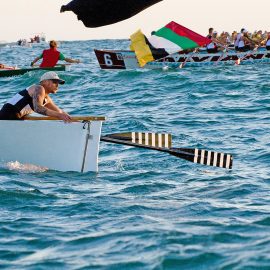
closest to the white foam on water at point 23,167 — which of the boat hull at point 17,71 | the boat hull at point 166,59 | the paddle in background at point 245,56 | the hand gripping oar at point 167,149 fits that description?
the hand gripping oar at point 167,149

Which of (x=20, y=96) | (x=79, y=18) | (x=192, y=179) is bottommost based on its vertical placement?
(x=192, y=179)

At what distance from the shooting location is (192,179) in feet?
28.0

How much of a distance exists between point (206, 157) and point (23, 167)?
234cm

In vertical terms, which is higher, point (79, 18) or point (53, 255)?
point (79, 18)

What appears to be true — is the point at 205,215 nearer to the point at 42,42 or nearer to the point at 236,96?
the point at 236,96

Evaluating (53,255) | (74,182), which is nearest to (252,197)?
(74,182)

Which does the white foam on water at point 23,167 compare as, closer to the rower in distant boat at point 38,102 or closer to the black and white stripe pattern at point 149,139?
the rower in distant boat at point 38,102

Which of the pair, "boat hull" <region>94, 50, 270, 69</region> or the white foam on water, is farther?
"boat hull" <region>94, 50, 270, 69</region>

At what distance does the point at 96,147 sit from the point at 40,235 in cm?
334

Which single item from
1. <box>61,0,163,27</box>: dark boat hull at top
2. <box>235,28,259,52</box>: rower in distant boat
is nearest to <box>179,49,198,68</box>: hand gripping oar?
<box>235,28,259,52</box>: rower in distant boat

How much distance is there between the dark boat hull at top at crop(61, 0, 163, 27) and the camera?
2561 millimetres

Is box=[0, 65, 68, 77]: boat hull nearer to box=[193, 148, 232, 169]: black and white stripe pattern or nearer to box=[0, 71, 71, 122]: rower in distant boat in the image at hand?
box=[0, 71, 71, 122]: rower in distant boat

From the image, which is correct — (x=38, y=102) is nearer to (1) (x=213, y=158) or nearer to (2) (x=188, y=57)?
(1) (x=213, y=158)

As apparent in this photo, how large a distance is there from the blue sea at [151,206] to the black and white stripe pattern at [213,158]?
0.38 ft
